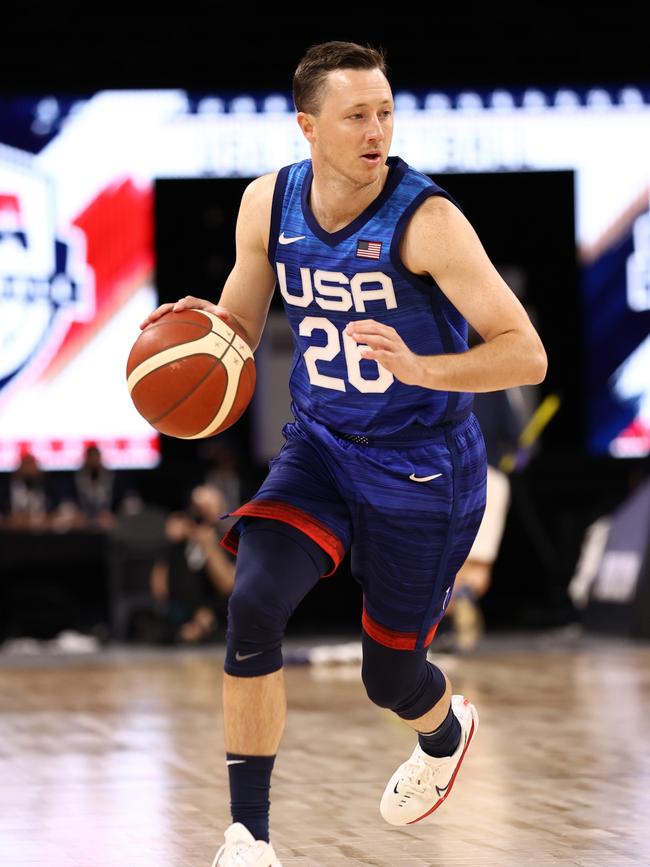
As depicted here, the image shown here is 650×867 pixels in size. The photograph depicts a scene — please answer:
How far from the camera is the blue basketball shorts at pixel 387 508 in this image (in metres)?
3.74

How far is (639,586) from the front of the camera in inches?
425

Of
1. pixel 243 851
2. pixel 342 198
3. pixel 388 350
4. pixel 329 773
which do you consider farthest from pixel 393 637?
pixel 329 773

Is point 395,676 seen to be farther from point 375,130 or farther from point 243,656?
point 375,130

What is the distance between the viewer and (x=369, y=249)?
144 inches

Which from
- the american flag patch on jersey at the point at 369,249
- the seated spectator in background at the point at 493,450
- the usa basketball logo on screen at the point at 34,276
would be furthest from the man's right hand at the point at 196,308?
the usa basketball logo on screen at the point at 34,276

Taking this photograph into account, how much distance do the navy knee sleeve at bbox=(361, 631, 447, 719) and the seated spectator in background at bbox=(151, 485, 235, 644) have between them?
25.2ft

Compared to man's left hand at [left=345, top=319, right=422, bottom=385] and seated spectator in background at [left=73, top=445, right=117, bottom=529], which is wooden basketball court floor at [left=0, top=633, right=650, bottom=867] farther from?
seated spectator in background at [left=73, top=445, right=117, bottom=529]

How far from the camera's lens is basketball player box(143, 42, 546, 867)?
3477 millimetres

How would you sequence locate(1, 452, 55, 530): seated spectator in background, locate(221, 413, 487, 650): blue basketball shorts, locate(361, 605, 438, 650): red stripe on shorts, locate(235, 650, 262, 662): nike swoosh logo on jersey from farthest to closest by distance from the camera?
locate(1, 452, 55, 530): seated spectator in background < locate(361, 605, 438, 650): red stripe on shorts < locate(221, 413, 487, 650): blue basketball shorts < locate(235, 650, 262, 662): nike swoosh logo on jersey

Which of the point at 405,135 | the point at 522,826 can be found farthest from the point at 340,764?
the point at 405,135

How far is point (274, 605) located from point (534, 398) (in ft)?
36.3

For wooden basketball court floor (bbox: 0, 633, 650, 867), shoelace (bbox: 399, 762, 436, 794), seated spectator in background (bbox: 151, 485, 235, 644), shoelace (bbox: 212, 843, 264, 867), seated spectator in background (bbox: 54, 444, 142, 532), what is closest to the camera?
shoelace (bbox: 212, 843, 264, 867)

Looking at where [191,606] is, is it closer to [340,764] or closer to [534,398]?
[534,398]

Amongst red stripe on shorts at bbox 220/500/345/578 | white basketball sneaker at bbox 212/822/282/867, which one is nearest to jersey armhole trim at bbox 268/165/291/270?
red stripe on shorts at bbox 220/500/345/578
